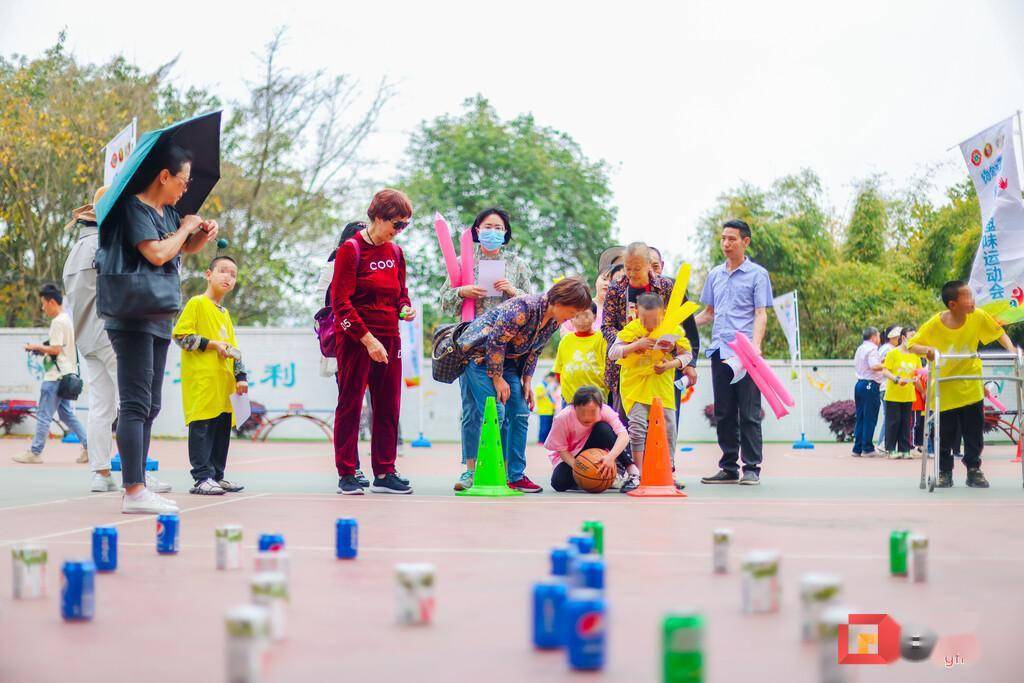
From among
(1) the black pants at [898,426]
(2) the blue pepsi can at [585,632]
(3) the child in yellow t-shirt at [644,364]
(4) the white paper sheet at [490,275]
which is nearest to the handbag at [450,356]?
(4) the white paper sheet at [490,275]

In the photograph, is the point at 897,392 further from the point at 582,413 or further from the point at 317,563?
the point at 317,563

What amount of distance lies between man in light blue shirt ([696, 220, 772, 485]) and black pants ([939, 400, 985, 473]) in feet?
5.03

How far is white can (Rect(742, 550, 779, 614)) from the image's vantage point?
3420 mm

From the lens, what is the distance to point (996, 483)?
31.1 feet

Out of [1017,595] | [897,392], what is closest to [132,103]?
[897,392]

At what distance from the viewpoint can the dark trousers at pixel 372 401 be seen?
25.2 ft

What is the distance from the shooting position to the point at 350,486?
787 centimetres

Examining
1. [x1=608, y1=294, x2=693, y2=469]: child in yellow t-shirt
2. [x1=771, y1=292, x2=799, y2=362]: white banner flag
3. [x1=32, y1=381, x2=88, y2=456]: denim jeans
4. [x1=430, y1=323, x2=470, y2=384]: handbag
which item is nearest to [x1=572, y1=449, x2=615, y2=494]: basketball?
[x1=608, y1=294, x2=693, y2=469]: child in yellow t-shirt

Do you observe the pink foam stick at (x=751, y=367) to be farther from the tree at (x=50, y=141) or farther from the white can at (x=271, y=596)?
the tree at (x=50, y=141)

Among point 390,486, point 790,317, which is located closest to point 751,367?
point 390,486

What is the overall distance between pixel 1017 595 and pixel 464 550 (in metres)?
2.26

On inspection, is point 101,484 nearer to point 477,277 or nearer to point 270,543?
point 477,277

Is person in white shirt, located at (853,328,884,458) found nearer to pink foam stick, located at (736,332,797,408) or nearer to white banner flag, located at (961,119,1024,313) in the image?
white banner flag, located at (961,119,1024,313)

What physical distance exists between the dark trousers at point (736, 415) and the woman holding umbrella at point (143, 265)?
451cm
